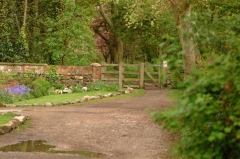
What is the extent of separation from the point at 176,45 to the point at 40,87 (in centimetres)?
1690

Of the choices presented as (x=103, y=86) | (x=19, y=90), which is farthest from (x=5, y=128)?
(x=103, y=86)

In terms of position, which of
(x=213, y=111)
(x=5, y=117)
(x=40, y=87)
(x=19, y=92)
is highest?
(x=213, y=111)

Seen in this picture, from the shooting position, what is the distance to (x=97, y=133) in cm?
1088

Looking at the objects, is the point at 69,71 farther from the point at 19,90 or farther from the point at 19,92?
the point at 19,92

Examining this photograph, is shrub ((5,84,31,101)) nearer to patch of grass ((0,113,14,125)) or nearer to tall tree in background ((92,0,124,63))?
patch of grass ((0,113,14,125))

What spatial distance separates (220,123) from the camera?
3.37m

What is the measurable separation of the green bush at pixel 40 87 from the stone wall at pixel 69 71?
1085mm

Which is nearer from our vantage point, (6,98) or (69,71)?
(6,98)

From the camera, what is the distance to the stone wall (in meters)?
22.0

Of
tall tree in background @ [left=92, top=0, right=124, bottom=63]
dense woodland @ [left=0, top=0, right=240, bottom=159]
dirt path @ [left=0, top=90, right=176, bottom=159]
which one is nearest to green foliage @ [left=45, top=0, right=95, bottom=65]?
dense woodland @ [left=0, top=0, right=240, bottom=159]

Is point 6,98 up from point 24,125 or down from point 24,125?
up

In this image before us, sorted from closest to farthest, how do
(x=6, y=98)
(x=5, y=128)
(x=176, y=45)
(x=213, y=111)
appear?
(x=213, y=111) < (x=176, y=45) < (x=5, y=128) < (x=6, y=98)

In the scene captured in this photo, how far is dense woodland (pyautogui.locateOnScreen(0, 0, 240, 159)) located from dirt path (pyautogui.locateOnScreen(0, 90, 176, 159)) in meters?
1.09

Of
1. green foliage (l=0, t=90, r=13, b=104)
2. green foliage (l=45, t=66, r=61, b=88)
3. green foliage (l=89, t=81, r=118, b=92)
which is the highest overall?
green foliage (l=45, t=66, r=61, b=88)
